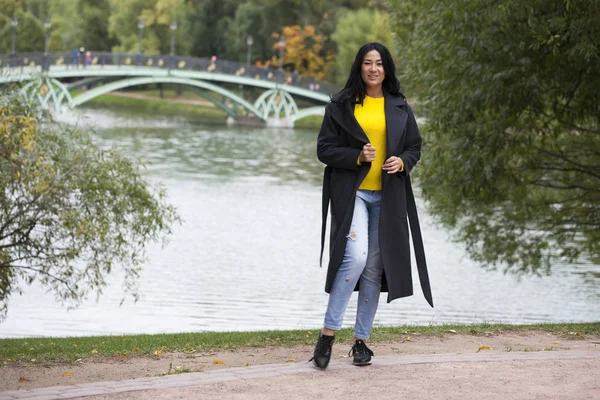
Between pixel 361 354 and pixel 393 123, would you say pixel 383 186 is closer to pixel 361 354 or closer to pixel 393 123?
pixel 393 123

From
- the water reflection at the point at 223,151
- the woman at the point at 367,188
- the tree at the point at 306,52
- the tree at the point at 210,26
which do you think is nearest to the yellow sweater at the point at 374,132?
the woman at the point at 367,188

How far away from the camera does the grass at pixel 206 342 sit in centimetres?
624

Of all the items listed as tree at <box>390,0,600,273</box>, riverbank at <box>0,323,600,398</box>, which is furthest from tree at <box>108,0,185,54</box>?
riverbank at <box>0,323,600,398</box>

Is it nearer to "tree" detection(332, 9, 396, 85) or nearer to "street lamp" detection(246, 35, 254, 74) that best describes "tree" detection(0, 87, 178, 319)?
"street lamp" detection(246, 35, 254, 74)

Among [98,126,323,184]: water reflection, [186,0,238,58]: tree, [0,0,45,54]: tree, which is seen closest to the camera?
[98,126,323,184]: water reflection

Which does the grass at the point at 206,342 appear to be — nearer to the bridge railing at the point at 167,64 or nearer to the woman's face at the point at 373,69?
the woman's face at the point at 373,69

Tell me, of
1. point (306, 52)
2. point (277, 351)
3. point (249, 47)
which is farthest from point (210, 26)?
point (277, 351)

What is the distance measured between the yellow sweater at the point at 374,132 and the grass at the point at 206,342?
58.8 inches

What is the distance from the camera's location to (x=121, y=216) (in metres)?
10.9

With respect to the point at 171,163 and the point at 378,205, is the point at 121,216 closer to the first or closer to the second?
the point at 378,205

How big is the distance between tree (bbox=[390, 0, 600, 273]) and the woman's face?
507 centimetres

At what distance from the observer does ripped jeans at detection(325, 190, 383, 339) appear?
16.4 feet

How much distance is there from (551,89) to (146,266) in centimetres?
750

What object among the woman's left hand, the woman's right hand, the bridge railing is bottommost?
the bridge railing
